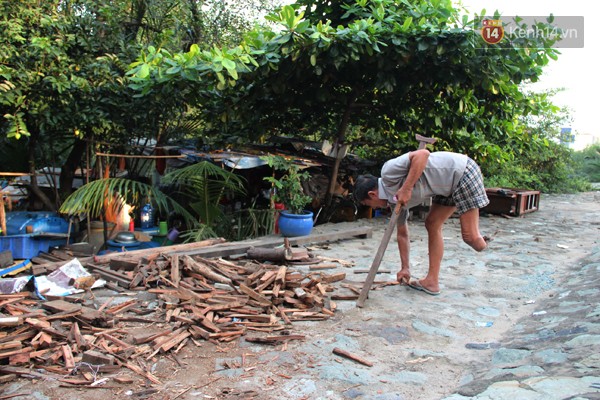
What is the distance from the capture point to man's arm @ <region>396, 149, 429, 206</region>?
14.2 ft

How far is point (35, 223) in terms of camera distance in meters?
8.32

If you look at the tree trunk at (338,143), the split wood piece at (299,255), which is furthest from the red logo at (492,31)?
the split wood piece at (299,255)

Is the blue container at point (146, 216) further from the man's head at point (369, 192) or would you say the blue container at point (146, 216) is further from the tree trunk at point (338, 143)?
→ the man's head at point (369, 192)

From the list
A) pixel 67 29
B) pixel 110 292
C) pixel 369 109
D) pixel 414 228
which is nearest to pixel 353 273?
pixel 110 292

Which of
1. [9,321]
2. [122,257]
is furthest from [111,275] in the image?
[9,321]

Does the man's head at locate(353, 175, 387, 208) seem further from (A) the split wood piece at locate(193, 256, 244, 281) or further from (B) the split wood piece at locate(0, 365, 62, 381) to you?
(B) the split wood piece at locate(0, 365, 62, 381)

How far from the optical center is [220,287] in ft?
16.1

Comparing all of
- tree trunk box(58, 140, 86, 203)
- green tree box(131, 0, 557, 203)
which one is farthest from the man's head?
tree trunk box(58, 140, 86, 203)

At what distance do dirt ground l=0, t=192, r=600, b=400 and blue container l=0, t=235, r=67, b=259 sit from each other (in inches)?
167

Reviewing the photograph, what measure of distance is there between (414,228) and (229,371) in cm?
683

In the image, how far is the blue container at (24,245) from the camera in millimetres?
7734

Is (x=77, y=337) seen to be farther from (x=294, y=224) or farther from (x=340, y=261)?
(x=294, y=224)

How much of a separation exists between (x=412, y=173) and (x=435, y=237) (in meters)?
0.92

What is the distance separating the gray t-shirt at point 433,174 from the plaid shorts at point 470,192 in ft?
0.17
